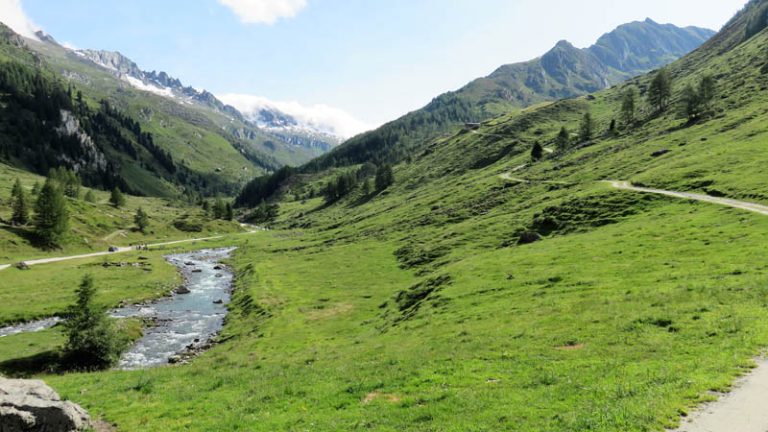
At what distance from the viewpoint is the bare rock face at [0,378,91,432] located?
59.2 feet

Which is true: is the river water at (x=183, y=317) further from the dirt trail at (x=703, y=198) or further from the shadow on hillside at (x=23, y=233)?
the dirt trail at (x=703, y=198)

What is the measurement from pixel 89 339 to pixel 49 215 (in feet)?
320

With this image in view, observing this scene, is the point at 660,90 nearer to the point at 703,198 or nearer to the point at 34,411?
the point at 703,198

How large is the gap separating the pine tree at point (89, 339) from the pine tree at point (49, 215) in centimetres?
9229

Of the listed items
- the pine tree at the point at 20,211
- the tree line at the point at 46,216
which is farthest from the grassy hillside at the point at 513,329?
the pine tree at the point at 20,211

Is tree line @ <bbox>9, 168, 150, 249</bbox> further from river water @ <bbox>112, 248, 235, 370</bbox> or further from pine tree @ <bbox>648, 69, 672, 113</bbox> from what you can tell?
pine tree @ <bbox>648, 69, 672, 113</bbox>

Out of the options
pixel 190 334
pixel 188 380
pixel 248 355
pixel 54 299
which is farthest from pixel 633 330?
pixel 54 299

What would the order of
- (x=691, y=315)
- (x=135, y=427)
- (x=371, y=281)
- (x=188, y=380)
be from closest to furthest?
1. (x=135, y=427)
2. (x=691, y=315)
3. (x=188, y=380)
4. (x=371, y=281)

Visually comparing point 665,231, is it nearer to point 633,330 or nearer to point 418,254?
point 633,330

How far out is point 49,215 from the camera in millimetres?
116000

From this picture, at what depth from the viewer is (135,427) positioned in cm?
2202

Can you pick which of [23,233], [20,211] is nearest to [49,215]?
[23,233]

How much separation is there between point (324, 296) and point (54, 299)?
4699 centimetres

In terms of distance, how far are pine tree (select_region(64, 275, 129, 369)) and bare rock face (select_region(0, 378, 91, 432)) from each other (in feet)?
87.4
